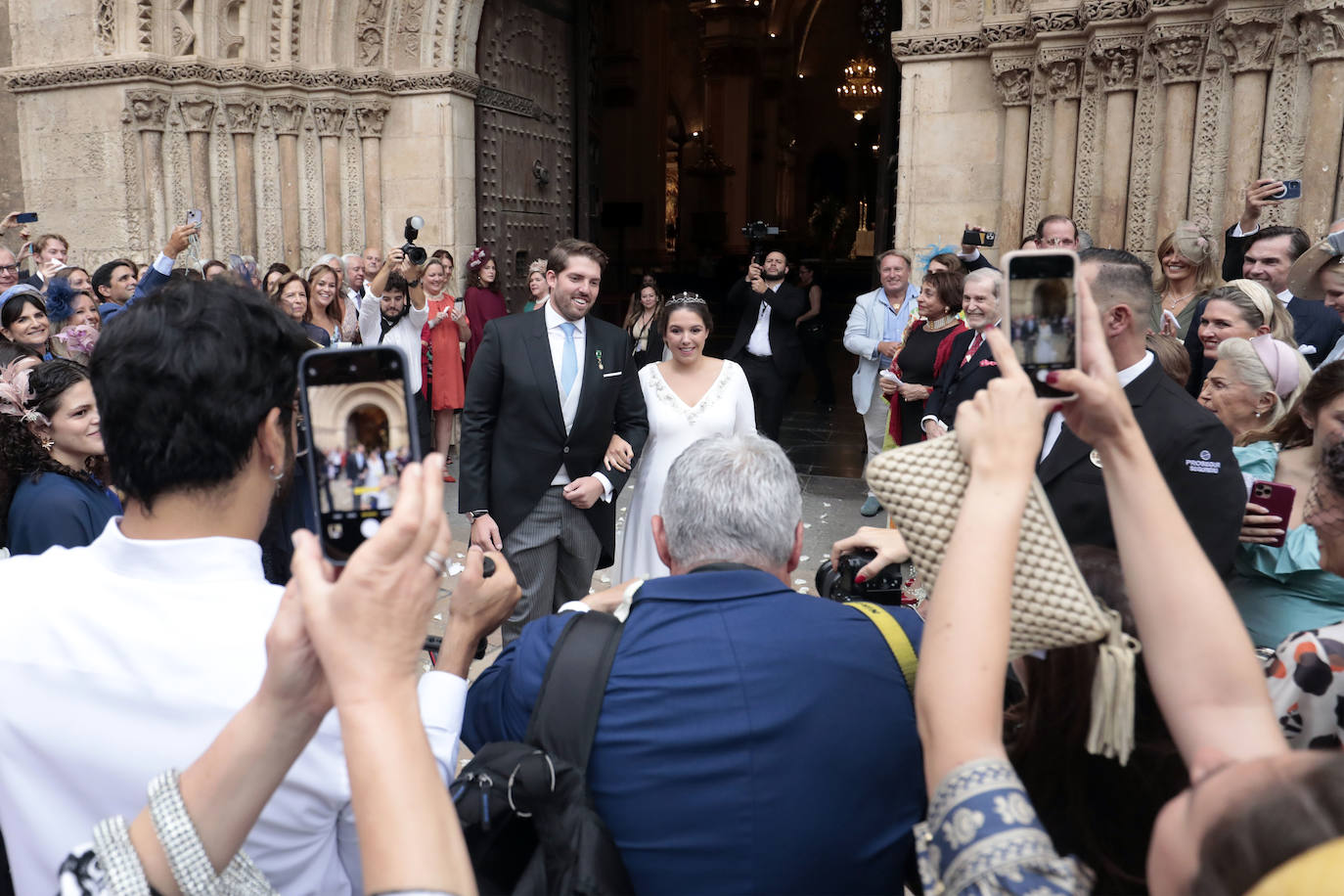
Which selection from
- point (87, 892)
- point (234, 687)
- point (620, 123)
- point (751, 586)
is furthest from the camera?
point (620, 123)

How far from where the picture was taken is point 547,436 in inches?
152

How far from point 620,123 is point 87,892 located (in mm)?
16598

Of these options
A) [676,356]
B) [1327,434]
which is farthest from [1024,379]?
[676,356]

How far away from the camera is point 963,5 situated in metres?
7.46

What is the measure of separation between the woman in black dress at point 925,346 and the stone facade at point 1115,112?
165 centimetres

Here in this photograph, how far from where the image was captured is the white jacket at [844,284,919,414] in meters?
7.19

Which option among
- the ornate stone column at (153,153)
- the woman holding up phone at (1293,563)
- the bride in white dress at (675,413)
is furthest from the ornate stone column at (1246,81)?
the ornate stone column at (153,153)

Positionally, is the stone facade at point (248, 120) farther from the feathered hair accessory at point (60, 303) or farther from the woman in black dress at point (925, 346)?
the woman in black dress at point (925, 346)

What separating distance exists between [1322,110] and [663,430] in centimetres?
422

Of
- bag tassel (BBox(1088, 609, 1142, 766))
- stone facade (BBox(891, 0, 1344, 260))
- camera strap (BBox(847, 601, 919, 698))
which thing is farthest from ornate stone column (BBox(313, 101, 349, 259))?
bag tassel (BBox(1088, 609, 1142, 766))

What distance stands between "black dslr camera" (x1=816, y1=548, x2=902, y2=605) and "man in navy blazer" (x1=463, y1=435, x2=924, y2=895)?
17.3 inches

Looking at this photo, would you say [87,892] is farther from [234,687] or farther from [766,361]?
[766,361]

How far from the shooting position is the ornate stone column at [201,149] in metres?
9.14

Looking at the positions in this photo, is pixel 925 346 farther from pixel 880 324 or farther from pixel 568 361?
pixel 568 361
